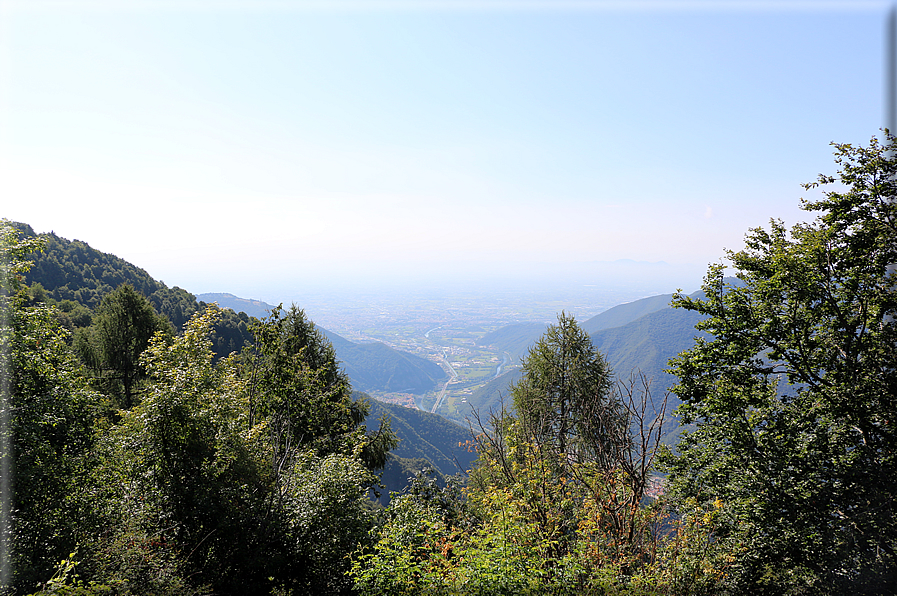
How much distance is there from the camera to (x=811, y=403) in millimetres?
8414

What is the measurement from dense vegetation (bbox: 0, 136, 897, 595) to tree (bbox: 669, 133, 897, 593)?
4cm

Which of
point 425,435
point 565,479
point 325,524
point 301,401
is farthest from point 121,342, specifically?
point 425,435

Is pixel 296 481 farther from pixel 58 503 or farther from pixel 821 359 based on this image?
pixel 821 359

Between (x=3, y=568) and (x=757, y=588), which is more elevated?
(x=3, y=568)

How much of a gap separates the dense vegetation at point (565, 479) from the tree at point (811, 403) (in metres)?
0.04

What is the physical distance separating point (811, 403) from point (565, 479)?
6301 millimetres

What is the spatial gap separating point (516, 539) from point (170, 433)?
7.55 meters

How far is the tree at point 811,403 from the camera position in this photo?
23.0ft

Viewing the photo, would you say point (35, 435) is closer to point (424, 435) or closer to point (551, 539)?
point (551, 539)

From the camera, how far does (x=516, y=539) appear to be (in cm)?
639

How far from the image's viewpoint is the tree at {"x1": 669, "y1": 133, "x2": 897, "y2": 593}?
7004mm

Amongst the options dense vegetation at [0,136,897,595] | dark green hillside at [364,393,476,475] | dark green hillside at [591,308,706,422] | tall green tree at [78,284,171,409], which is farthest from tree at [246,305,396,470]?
dark green hillside at [591,308,706,422]

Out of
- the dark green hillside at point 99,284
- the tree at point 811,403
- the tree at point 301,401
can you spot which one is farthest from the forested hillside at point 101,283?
the tree at point 811,403

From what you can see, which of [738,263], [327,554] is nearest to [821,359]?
[738,263]
